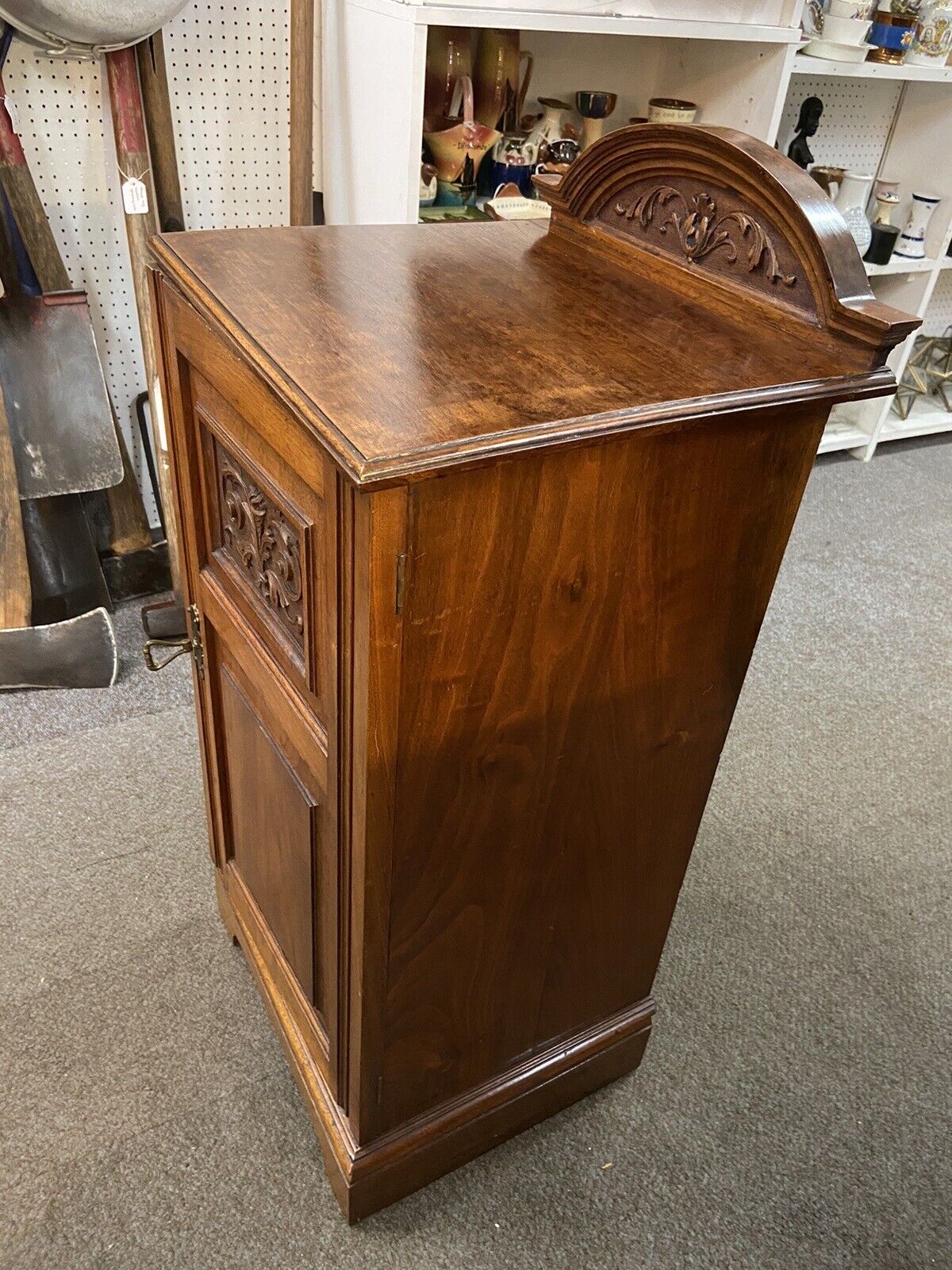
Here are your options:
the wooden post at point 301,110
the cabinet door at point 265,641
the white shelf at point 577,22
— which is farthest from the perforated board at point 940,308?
the cabinet door at point 265,641

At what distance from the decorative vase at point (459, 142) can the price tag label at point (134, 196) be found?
575mm

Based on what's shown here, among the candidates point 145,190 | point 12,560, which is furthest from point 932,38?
point 12,560

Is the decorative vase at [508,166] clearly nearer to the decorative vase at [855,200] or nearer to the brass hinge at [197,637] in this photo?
the decorative vase at [855,200]

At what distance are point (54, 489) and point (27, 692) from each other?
0.42 m

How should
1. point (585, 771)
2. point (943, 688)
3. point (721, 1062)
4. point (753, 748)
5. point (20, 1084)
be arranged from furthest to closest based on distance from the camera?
point (943, 688) → point (753, 748) → point (721, 1062) → point (20, 1084) → point (585, 771)

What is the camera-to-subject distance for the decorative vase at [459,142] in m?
1.93

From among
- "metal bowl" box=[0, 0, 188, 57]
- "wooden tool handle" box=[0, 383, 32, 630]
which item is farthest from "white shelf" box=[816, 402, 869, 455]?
"wooden tool handle" box=[0, 383, 32, 630]

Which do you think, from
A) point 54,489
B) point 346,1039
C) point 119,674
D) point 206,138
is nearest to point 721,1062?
point 346,1039

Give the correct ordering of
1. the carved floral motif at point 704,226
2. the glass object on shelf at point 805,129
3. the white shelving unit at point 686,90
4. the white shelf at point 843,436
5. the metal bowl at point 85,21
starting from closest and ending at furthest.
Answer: the carved floral motif at point 704,226, the metal bowl at point 85,21, the white shelving unit at point 686,90, the glass object on shelf at point 805,129, the white shelf at point 843,436

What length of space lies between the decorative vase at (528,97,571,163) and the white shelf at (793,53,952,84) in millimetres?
553

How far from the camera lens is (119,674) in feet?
6.66

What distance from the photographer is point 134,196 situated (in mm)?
1789

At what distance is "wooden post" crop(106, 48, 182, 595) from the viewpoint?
5.66ft

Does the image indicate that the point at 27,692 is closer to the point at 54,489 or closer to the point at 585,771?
Result: the point at 54,489
